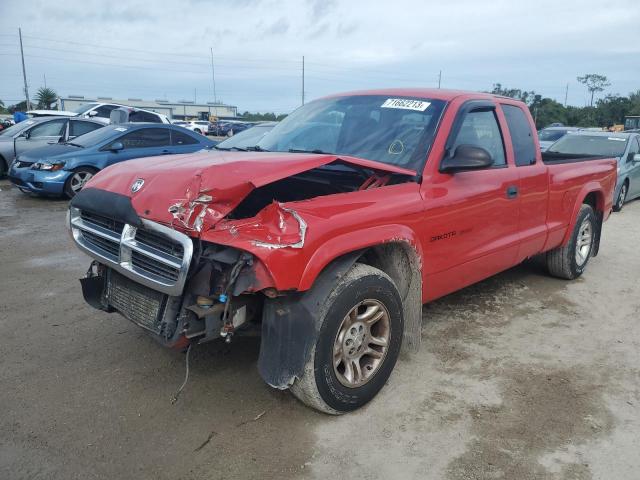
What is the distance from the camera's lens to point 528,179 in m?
4.57

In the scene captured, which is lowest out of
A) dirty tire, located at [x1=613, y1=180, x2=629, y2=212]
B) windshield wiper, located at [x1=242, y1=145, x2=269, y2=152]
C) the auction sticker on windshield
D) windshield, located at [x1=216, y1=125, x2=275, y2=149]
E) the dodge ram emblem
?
dirty tire, located at [x1=613, y1=180, x2=629, y2=212]

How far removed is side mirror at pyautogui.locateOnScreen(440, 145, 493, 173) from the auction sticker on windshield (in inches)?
19.3

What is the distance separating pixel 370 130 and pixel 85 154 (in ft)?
26.0

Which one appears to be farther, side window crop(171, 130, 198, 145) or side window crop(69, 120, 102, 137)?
side window crop(69, 120, 102, 137)

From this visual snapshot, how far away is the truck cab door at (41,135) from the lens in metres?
12.6

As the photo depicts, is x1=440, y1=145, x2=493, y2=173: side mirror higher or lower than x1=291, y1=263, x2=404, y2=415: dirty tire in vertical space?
higher

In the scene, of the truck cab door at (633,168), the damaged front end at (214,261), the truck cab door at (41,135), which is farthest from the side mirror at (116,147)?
the truck cab door at (633,168)

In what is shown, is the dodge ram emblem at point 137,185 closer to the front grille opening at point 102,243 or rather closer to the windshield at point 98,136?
the front grille opening at point 102,243

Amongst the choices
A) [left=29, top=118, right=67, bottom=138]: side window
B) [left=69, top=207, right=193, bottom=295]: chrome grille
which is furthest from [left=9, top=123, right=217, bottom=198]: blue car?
[left=69, top=207, right=193, bottom=295]: chrome grille

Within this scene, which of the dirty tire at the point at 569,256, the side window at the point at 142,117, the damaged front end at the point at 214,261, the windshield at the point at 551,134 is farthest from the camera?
the windshield at the point at 551,134

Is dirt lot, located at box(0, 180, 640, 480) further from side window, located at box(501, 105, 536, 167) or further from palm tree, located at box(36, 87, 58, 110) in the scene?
palm tree, located at box(36, 87, 58, 110)

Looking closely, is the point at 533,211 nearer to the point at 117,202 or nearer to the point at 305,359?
the point at 305,359

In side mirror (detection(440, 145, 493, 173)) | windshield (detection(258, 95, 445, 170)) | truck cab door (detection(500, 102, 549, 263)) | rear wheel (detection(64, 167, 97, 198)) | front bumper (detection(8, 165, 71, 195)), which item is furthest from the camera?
rear wheel (detection(64, 167, 97, 198))

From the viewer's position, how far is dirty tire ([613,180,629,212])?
1052cm
